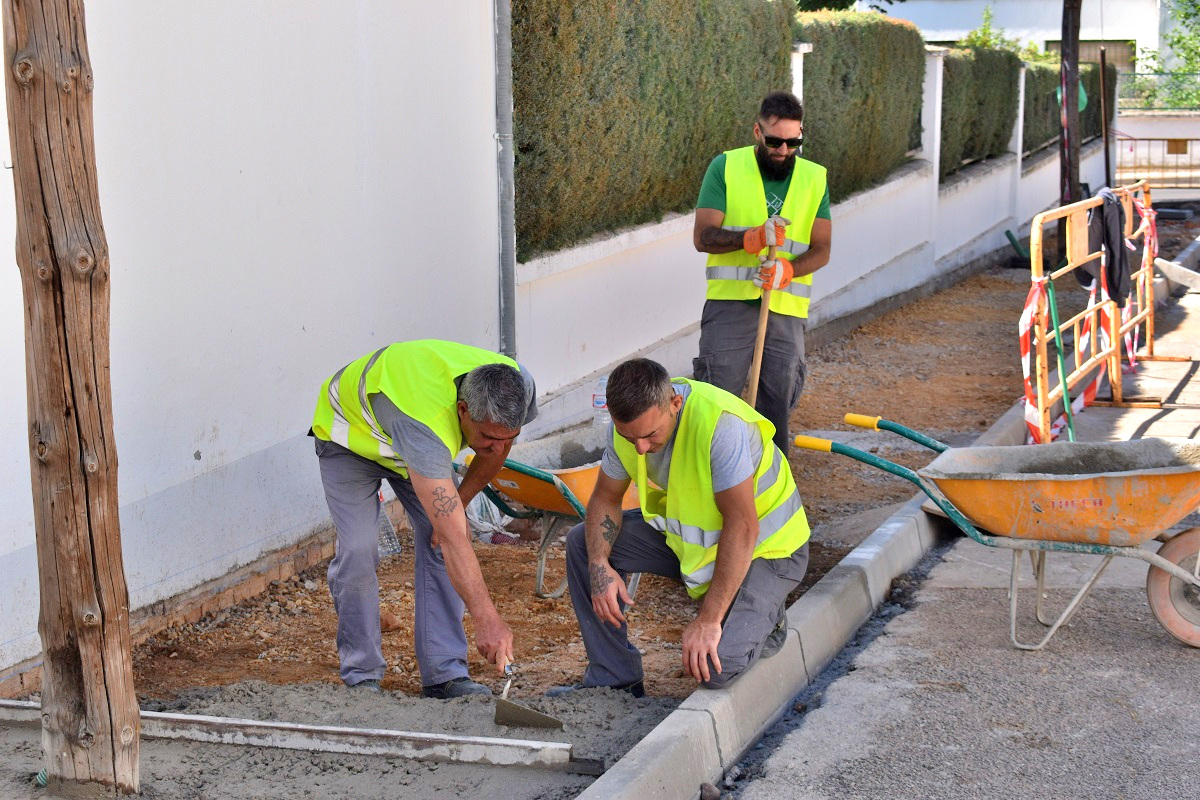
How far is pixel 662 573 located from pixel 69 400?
2132mm

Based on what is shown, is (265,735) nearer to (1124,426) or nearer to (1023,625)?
(1023,625)

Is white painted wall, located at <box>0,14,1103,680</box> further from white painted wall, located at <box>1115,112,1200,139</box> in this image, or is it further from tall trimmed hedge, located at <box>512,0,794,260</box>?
white painted wall, located at <box>1115,112,1200,139</box>

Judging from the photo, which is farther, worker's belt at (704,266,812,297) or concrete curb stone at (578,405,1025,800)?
worker's belt at (704,266,812,297)

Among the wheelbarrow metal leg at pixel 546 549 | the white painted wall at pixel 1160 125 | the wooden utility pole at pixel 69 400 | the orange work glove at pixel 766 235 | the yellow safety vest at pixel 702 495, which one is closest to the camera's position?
the wooden utility pole at pixel 69 400

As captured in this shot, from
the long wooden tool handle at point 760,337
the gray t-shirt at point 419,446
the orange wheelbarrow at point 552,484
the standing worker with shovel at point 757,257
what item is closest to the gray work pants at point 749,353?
the standing worker with shovel at point 757,257

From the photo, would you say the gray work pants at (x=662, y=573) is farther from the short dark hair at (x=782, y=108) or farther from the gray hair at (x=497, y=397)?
the short dark hair at (x=782, y=108)

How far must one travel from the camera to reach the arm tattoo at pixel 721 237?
248 inches

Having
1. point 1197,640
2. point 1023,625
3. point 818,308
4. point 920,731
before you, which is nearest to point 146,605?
point 920,731

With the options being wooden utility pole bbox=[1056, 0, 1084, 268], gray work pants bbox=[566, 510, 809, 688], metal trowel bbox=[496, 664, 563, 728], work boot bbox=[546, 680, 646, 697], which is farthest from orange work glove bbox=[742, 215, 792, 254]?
wooden utility pole bbox=[1056, 0, 1084, 268]

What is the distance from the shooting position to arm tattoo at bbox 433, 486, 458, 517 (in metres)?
4.01

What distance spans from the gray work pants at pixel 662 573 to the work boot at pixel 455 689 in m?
0.37

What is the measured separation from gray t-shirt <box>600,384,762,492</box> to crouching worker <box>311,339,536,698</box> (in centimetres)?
46

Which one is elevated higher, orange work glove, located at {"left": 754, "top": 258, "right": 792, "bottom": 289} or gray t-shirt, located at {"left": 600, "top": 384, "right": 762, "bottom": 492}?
orange work glove, located at {"left": 754, "top": 258, "right": 792, "bottom": 289}

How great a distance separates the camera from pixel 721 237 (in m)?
6.33
